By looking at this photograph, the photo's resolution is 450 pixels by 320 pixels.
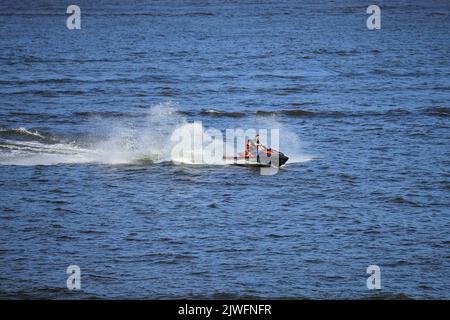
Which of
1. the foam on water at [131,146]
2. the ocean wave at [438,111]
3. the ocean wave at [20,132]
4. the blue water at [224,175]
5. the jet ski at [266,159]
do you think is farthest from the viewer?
the ocean wave at [438,111]

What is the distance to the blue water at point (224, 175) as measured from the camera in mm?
28328

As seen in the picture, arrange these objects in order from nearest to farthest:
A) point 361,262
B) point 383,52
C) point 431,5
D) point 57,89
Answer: point 361,262
point 57,89
point 383,52
point 431,5

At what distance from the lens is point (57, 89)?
64.1m

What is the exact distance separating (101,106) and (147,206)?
24074 mm

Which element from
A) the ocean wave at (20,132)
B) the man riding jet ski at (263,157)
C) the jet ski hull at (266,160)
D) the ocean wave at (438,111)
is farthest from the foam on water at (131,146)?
the ocean wave at (438,111)

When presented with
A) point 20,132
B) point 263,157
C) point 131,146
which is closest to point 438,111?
point 263,157

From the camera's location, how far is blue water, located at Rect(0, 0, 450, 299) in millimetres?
28328

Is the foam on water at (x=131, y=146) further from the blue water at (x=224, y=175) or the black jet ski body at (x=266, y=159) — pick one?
the black jet ski body at (x=266, y=159)

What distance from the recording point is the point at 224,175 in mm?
39438

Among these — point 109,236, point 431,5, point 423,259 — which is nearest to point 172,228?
point 109,236

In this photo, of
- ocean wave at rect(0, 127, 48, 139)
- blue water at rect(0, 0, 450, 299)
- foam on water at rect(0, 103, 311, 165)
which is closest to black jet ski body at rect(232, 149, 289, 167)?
blue water at rect(0, 0, 450, 299)

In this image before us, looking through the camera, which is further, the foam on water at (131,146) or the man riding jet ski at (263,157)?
the foam on water at (131,146)

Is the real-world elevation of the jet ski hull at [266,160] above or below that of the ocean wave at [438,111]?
below

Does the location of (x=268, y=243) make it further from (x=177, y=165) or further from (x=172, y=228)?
(x=177, y=165)
